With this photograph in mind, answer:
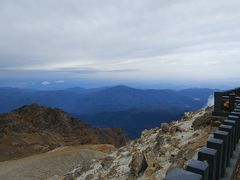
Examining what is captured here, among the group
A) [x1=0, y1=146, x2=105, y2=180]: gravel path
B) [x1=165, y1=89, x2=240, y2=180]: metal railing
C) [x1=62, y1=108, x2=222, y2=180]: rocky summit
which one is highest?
[x1=165, y1=89, x2=240, y2=180]: metal railing

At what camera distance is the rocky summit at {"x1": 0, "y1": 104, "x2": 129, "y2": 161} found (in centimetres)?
3784

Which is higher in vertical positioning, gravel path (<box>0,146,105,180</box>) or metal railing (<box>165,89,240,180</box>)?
metal railing (<box>165,89,240,180</box>)

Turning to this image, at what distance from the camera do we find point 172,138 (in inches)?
440

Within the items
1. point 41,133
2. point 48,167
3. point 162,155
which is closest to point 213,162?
point 162,155

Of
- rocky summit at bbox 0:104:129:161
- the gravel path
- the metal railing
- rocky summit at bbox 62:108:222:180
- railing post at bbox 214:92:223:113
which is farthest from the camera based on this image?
rocky summit at bbox 0:104:129:161

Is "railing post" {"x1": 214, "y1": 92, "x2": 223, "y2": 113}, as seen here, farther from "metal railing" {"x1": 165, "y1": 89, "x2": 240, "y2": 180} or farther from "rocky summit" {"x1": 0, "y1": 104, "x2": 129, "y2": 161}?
"rocky summit" {"x1": 0, "y1": 104, "x2": 129, "y2": 161}

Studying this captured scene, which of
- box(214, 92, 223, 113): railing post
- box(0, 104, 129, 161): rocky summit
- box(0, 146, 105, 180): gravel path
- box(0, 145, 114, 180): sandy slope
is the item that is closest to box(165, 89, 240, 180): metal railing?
box(214, 92, 223, 113): railing post

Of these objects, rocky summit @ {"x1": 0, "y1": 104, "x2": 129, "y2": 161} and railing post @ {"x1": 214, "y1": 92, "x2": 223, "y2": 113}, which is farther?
rocky summit @ {"x1": 0, "y1": 104, "x2": 129, "y2": 161}

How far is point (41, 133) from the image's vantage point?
4584 centimetres

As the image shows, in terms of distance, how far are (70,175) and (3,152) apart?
77.3ft

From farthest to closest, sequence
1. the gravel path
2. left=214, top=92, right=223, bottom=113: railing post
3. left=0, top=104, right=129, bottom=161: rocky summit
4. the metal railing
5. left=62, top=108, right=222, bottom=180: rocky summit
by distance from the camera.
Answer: left=0, top=104, right=129, bottom=161: rocky summit, the gravel path, left=214, top=92, right=223, bottom=113: railing post, left=62, top=108, right=222, bottom=180: rocky summit, the metal railing

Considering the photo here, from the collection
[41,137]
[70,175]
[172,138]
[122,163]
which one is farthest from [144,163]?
[41,137]

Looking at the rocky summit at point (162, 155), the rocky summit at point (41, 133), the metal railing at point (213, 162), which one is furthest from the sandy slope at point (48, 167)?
the metal railing at point (213, 162)

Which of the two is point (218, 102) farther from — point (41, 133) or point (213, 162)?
point (41, 133)
